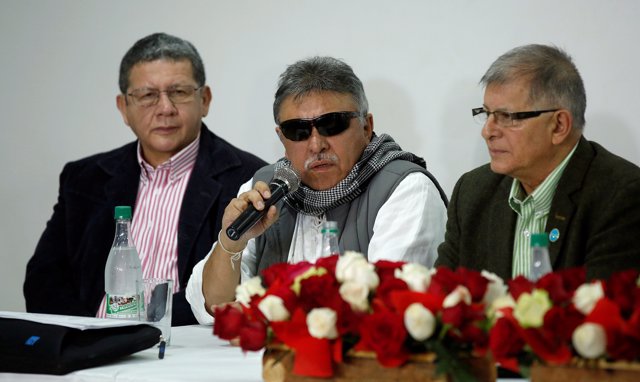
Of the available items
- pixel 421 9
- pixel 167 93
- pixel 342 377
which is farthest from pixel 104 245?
pixel 342 377

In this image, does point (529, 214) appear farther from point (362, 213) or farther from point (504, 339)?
point (504, 339)

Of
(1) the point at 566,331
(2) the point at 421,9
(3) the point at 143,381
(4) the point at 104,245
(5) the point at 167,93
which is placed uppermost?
(2) the point at 421,9

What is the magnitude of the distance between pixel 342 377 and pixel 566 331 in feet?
1.37

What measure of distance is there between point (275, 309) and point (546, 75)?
1.36m

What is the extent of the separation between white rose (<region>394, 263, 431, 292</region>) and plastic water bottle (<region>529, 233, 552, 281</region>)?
290mm

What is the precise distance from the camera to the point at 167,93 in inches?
153

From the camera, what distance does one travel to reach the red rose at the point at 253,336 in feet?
5.45

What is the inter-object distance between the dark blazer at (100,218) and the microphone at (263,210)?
0.86 metres

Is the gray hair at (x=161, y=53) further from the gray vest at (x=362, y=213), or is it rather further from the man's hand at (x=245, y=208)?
the man's hand at (x=245, y=208)

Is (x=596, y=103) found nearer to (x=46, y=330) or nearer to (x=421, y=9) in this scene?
(x=421, y=9)

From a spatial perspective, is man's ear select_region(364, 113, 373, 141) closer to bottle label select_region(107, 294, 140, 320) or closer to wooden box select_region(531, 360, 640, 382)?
bottle label select_region(107, 294, 140, 320)

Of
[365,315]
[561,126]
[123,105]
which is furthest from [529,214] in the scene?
[123,105]

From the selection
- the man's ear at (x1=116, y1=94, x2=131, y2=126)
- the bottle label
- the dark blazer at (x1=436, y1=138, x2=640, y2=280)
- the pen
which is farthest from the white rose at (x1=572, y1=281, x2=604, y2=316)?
the man's ear at (x1=116, y1=94, x2=131, y2=126)

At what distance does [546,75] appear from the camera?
263 centimetres
